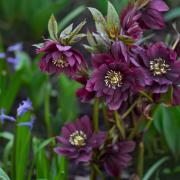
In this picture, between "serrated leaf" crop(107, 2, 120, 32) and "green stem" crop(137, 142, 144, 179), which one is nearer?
"serrated leaf" crop(107, 2, 120, 32)

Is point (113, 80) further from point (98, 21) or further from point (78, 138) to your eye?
point (78, 138)

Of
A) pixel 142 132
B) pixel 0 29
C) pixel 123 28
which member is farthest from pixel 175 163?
pixel 0 29

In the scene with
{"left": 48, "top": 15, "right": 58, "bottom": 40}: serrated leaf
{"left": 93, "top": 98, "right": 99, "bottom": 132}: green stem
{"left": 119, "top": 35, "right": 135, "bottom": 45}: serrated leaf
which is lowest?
{"left": 93, "top": 98, "right": 99, "bottom": 132}: green stem

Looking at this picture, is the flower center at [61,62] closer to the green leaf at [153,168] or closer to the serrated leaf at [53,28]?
the serrated leaf at [53,28]

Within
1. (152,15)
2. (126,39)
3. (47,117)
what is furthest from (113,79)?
(47,117)

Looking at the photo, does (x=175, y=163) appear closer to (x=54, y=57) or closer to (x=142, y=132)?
(x=142, y=132)

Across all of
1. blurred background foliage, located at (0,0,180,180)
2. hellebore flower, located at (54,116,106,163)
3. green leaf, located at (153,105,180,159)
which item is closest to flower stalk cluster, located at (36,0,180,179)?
hellebore flower, located at (54,116,106,163)

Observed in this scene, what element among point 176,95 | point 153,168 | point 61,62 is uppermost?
point 61,62

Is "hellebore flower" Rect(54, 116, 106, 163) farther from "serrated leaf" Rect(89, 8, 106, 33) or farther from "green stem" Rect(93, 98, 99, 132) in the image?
"serrated leaf" Rect(89, 8, 106, 33)

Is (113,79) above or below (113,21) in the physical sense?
below
